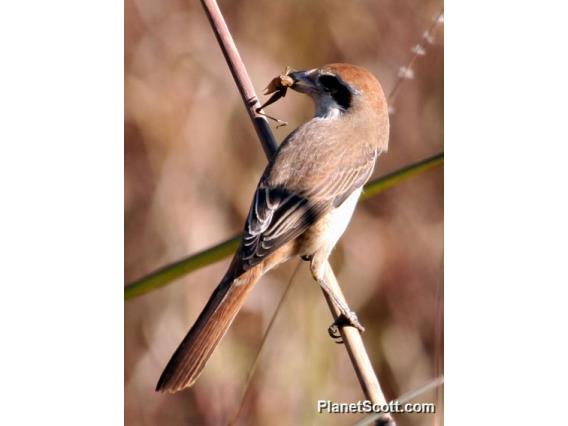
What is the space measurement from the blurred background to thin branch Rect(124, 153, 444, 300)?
27 cm

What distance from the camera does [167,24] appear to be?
2.78m

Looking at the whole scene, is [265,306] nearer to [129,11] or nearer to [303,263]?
[303,263]

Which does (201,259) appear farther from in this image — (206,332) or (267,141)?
(267,141)

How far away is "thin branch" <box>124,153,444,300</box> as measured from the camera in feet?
7.83

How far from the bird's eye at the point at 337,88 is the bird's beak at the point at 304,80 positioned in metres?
0.02

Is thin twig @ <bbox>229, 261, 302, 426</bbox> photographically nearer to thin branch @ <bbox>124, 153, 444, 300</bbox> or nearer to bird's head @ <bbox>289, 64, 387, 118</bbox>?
thin branch @ <bbox>124, 153, 444, 300</bbox>

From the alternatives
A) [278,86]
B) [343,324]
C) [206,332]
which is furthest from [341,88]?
[206,332]

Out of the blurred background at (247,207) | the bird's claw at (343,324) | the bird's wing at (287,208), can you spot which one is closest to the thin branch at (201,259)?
the bird's wing at (287,208)

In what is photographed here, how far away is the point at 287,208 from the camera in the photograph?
8.66 ft

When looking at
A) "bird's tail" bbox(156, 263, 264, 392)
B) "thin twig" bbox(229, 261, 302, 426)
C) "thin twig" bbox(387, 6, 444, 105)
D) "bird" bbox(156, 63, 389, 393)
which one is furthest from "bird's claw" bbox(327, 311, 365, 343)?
"thin twig" bbox(387, 6, 444, 105)

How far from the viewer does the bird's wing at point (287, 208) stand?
8.48 feet

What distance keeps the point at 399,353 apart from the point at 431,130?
0.66 meters

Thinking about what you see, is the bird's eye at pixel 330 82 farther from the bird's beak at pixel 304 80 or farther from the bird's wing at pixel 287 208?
the bird's wing at pixel 287 208

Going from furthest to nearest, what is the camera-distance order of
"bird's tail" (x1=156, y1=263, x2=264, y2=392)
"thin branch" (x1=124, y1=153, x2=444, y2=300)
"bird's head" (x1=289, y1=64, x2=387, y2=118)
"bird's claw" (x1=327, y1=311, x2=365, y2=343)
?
"bird's head" (x1=289, y1=64, x2=387, y2=118)
"bird's claw" (x1=327, y1=311, x2=365, y2=343)
"bird's tail" (x1=156, y1=263, x2=264, y2=392)
"thin branch" (x1=124, y1=153, x2=444, y2=300)
